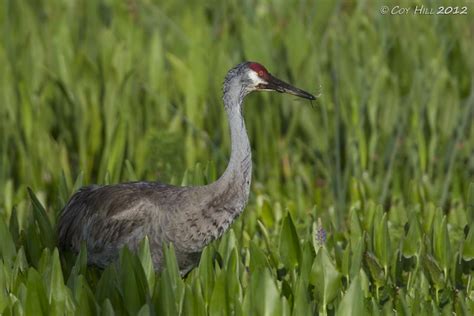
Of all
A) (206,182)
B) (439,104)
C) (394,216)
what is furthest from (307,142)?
(206,182)

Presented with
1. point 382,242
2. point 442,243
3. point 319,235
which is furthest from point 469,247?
point 319,235

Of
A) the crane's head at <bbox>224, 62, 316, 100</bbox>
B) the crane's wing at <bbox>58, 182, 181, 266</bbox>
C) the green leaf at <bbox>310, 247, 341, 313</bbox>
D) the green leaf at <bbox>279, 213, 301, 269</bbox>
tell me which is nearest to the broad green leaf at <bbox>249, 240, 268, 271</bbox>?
the green leaf at <bbox>279, 213, 301, 269</bbox>

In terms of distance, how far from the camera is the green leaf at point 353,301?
4.08 metres

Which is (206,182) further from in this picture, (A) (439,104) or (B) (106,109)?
(A) (439,104)

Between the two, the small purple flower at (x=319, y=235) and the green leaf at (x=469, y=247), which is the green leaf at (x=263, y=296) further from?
the green leaf at (x=469, y=247)

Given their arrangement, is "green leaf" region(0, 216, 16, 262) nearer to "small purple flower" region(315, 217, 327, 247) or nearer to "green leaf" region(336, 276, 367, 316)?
"small purple flower" region(315, 217, 327, 247)

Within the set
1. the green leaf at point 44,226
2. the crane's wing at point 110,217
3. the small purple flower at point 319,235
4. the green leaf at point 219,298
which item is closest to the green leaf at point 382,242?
the small purple flower at point 319,235

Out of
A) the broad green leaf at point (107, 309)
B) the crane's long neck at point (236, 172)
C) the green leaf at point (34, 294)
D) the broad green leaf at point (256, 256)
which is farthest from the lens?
the crane's long neck at point (236, 172)

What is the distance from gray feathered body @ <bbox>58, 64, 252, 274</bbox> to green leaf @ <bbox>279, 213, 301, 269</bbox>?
23 centimetres

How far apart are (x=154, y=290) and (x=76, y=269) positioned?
38 centimetres

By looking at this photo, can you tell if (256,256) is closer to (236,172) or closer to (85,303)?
(236,172)

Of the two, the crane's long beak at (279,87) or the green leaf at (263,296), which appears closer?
the green leaf at (263,296)

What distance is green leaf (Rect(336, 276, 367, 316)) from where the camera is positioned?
4078mm

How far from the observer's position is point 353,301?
161 inches
